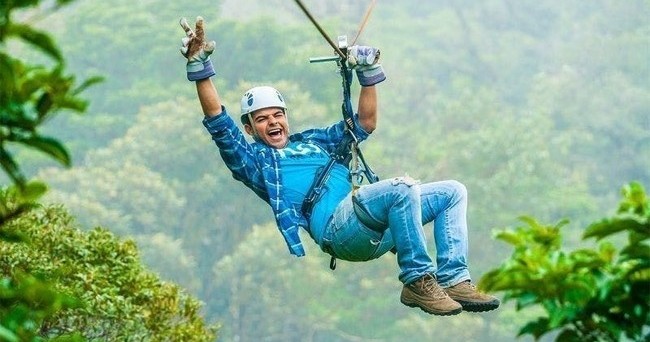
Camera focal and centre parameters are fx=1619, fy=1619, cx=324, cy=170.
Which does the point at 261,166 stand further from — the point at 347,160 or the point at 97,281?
the point at 97,281

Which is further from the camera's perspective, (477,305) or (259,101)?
(259,101)

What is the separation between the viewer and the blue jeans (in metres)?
5.07

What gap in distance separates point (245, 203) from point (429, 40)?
1361cm

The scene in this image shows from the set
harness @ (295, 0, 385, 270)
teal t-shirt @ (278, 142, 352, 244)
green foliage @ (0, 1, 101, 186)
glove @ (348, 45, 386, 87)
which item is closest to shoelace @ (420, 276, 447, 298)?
harness @ (295, 0, 385, 270)

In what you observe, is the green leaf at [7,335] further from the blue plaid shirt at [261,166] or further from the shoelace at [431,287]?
the blue plaid shirt at [261,166]

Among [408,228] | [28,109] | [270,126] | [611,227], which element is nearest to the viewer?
[28,109]

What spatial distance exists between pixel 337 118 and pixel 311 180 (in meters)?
33.4

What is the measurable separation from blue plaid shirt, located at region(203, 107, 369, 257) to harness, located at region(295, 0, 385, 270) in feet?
0.27

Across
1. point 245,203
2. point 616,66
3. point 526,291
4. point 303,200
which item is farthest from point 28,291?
point 616,66

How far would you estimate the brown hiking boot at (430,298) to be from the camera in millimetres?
5062

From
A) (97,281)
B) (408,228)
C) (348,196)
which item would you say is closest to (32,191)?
(408,228)

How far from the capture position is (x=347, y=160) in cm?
566

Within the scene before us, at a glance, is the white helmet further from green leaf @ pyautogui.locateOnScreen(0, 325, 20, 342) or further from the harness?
green leaf @ pyautogui.locateOnScreen(0, 325, 20, 342)

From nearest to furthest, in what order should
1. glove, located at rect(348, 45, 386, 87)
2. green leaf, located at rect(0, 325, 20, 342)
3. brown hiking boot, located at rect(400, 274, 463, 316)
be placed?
green leaf, located at rect(0, 325, 20, 342) < brown hiking boot, located at rect(400, 274, 463, 316) < glove, located at rect(348, 45, 386, 87)
